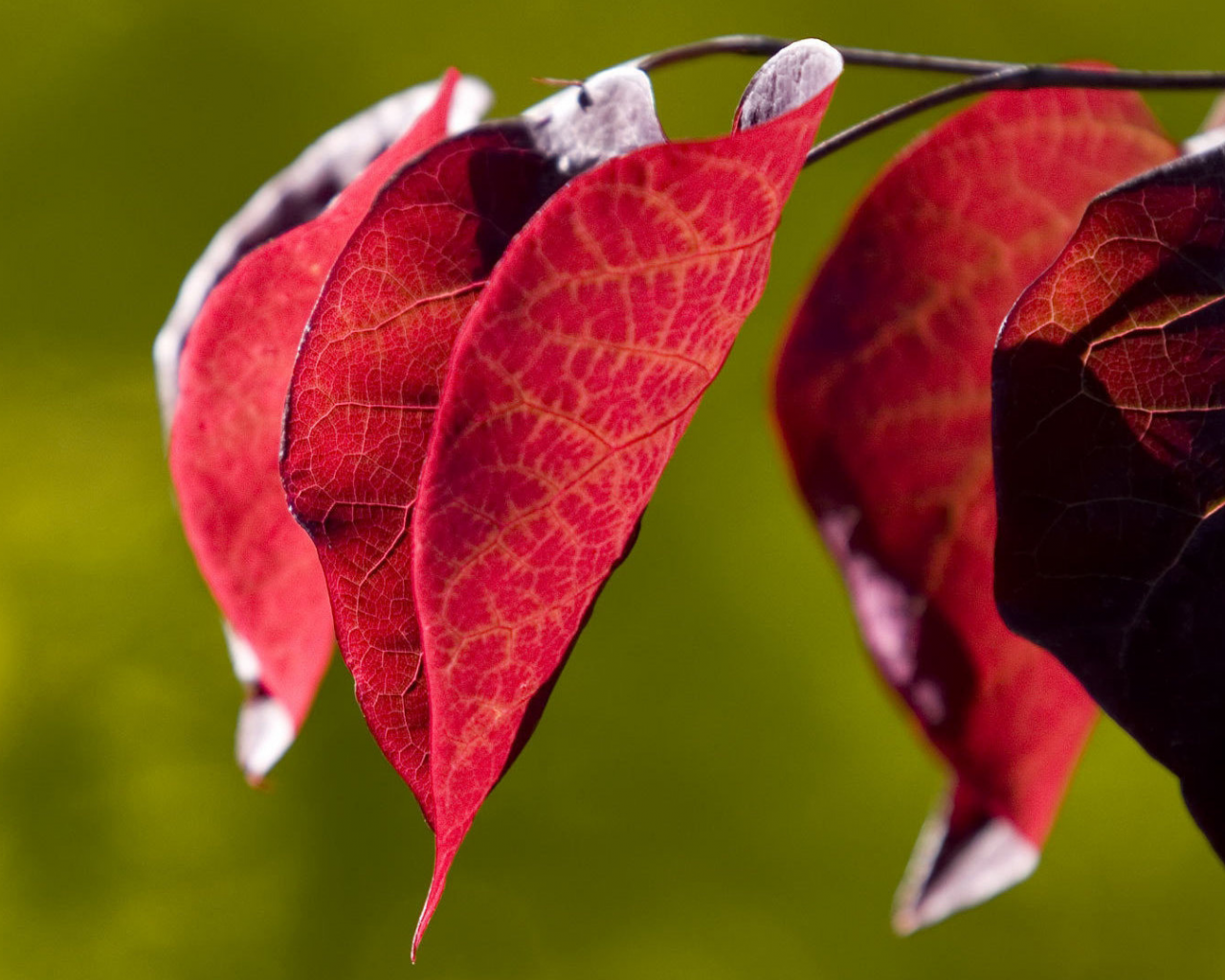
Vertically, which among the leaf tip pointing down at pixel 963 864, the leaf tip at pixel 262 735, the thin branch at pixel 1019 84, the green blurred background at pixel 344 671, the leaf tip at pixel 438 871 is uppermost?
the thin branch at pixel 1019 84

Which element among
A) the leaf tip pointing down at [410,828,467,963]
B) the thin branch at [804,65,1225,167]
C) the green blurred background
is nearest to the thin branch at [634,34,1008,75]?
the thin branch at [804,65,1225,167]

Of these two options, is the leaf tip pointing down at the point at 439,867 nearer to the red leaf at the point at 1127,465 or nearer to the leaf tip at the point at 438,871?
the leaf tip at the point at 438,871

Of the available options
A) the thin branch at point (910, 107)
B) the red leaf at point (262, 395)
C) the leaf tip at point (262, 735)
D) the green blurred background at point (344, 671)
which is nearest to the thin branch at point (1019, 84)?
the thin branch at point (910, 107)

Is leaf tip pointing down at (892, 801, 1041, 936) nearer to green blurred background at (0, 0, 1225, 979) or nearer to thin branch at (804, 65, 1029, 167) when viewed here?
thin branch at (804, 65, 1029, 167)

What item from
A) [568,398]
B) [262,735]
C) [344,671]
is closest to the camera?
[568,398]

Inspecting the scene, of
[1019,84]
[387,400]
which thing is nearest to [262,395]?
[387,400]

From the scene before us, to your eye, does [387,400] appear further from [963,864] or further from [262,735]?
[963,864]
